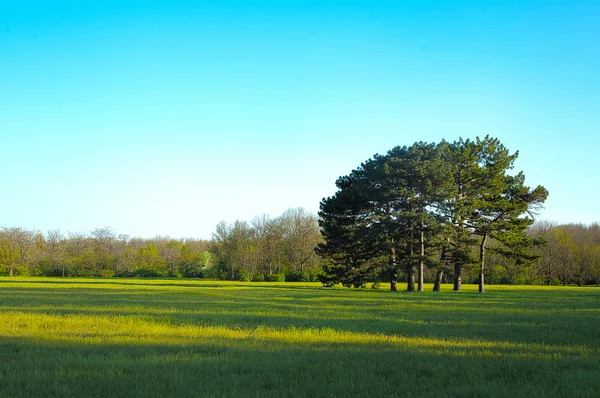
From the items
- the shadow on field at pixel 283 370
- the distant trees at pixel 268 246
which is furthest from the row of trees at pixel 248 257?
the shadow on field at pixel 283 370

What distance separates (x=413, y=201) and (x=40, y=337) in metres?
36.1

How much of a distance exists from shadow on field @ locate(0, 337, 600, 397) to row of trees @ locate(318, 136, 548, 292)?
32713 mm

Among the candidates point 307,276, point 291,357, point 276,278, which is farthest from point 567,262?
point 291,357

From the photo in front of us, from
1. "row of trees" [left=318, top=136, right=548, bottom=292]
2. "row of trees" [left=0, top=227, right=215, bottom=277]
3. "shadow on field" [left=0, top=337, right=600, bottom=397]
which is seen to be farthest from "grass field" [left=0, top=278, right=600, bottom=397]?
"row of trees" [left=0, top=227, right=215, bottom=277]

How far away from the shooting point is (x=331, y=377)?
8.27 meters

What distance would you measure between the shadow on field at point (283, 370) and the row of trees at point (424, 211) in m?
32.7

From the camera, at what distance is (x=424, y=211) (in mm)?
43781

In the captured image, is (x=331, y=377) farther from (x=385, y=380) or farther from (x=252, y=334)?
Result: (x=252, y=334)

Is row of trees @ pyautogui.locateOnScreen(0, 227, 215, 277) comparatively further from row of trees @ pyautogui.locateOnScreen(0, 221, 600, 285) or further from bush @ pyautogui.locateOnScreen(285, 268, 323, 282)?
bush @ pyautogui.locateOnScreen(285, 268, 323, 282)

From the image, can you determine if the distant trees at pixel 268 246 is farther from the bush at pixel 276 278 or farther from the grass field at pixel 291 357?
the grass field at pixel 291 357

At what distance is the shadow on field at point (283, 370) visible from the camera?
24.4 ft

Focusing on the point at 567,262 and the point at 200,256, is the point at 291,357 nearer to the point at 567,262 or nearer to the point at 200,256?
the point at 567,262

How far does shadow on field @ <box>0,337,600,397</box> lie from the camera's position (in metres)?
7.43

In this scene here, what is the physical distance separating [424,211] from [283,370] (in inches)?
1458
